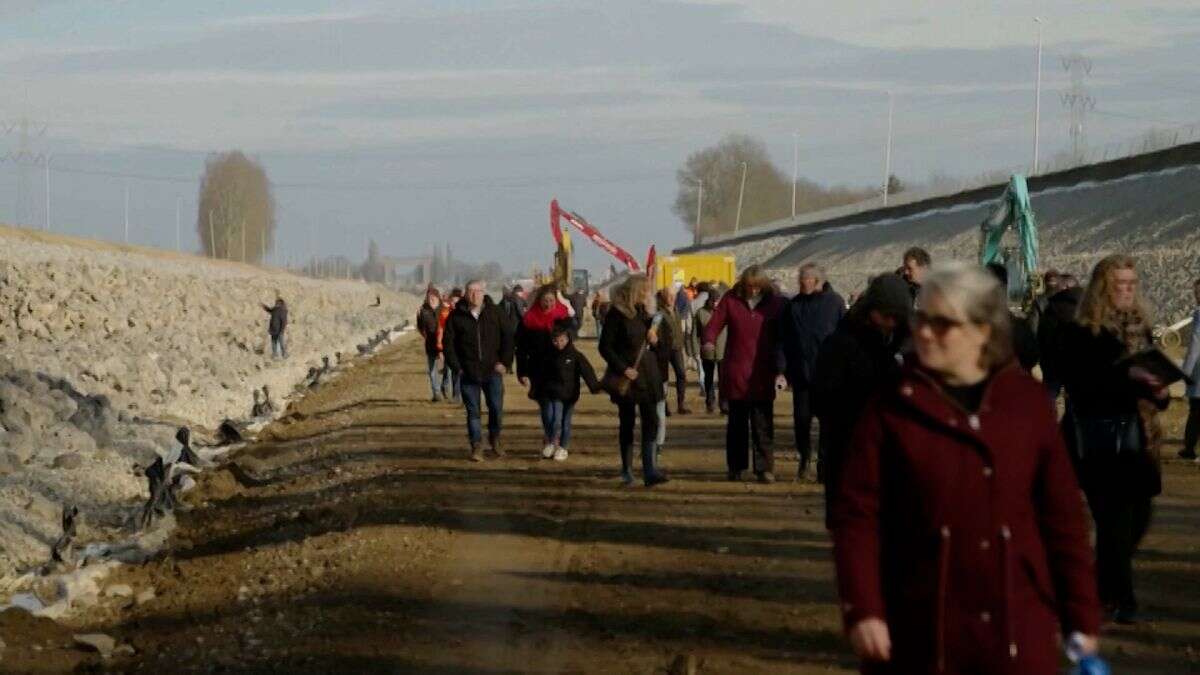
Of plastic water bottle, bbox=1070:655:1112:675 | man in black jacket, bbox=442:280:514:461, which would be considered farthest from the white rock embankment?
plastic water bottle, bbox=1070:655:1112:675

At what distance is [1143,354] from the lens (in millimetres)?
9922

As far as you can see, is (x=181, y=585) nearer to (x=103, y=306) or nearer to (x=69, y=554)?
(x=69, y=554)

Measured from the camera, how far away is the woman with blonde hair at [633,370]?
1719cm

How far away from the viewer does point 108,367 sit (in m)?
39.5

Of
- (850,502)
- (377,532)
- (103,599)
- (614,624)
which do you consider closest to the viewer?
(850,502)

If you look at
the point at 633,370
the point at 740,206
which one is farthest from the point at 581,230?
the point at 740,206

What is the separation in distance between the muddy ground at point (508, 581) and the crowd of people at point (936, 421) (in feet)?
2.27

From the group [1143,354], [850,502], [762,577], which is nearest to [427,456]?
[762,577]

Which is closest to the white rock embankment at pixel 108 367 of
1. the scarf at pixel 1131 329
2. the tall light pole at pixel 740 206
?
the scarf at pixel 1131 329

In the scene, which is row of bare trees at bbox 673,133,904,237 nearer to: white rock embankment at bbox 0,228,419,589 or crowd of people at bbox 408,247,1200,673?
white rock embankment at bbox 0,228,419,589

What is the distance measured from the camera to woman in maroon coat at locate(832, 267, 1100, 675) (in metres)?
5.56

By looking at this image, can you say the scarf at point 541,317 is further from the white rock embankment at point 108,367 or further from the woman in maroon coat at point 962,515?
the woman in maroon coat at point 962,515

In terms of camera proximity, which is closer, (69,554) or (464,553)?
(464,553)

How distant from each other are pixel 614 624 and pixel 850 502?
5335 mm
